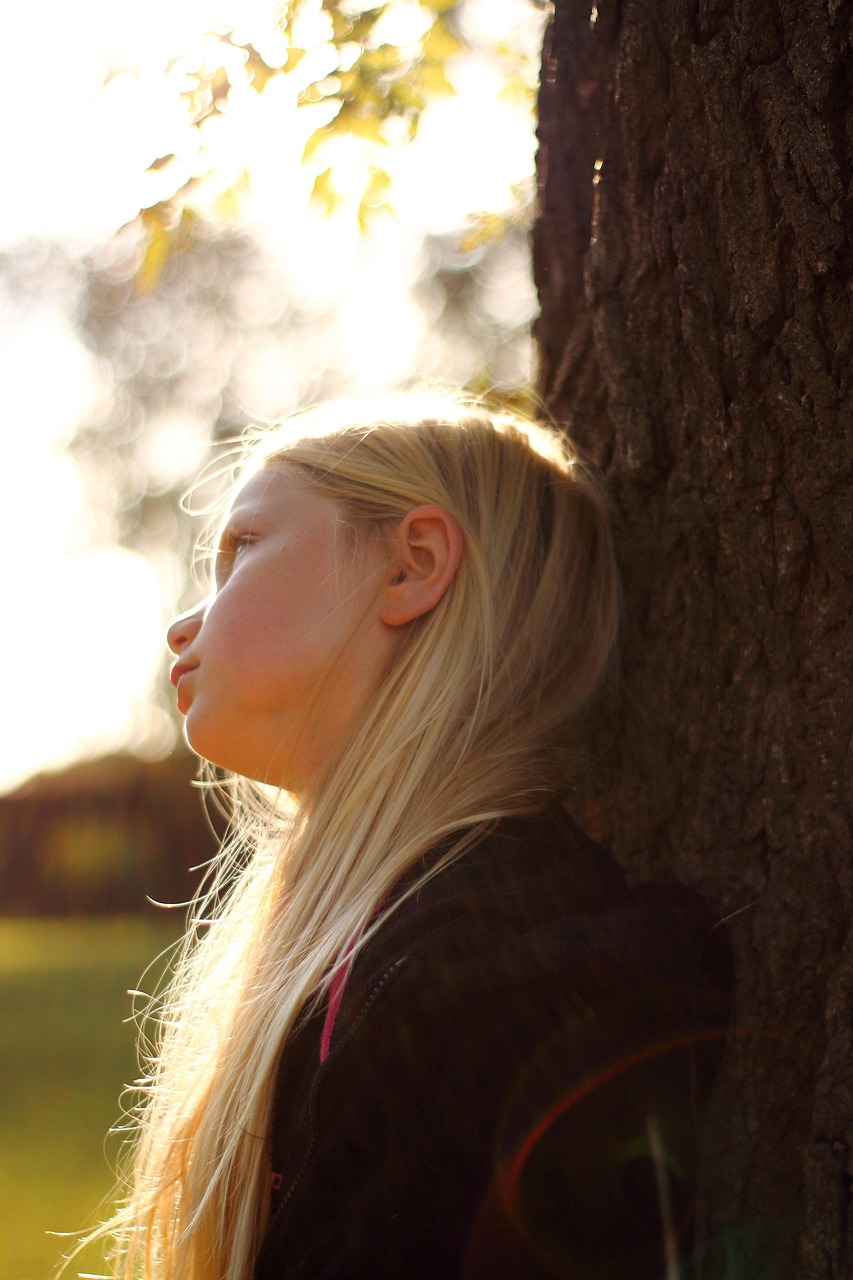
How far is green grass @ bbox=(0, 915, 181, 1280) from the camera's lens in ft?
14.6

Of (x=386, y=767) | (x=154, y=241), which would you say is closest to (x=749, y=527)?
(x=386, y=767)

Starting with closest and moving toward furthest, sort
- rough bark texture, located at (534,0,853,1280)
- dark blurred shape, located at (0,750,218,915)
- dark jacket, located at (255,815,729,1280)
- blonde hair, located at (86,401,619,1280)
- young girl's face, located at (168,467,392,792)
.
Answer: dark jacket, located at (255,815,729,1280), rough bark texture, located at (534,0,853,1280), blonde hair, located at (86,401,619,1280), young girl's face, located at (168,467,392,792), dark blurred shape, located at (0,750,218,915)

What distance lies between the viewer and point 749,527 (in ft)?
5.80

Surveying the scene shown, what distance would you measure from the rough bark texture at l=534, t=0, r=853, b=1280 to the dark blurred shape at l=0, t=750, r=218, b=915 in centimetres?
1177

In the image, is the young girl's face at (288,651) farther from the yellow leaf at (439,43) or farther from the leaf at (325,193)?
the yellow leaf at (439,43)

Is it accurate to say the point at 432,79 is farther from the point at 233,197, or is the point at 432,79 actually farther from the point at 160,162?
the point at 160,162

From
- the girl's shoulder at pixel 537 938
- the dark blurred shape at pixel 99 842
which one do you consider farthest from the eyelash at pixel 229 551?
the dark blurred shape at pixel 99 842

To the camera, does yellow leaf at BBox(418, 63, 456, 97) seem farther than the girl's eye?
Yes

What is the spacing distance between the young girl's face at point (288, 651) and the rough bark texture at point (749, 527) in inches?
22.5

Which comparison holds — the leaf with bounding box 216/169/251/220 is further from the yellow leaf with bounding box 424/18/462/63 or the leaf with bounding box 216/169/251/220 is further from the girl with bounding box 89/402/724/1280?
A: the girl with bounding box 89/402/724/1280

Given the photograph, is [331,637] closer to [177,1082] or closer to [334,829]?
[334,829]

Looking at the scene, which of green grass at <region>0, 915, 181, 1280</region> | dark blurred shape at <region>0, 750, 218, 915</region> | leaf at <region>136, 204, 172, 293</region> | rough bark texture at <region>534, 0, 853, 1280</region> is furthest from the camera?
dark blurred shape at <region>0, 750, 218, 915</region>

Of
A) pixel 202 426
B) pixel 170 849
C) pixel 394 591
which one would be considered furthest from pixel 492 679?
pixel 202 426

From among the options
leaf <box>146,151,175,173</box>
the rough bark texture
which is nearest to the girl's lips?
the rough bark texture
